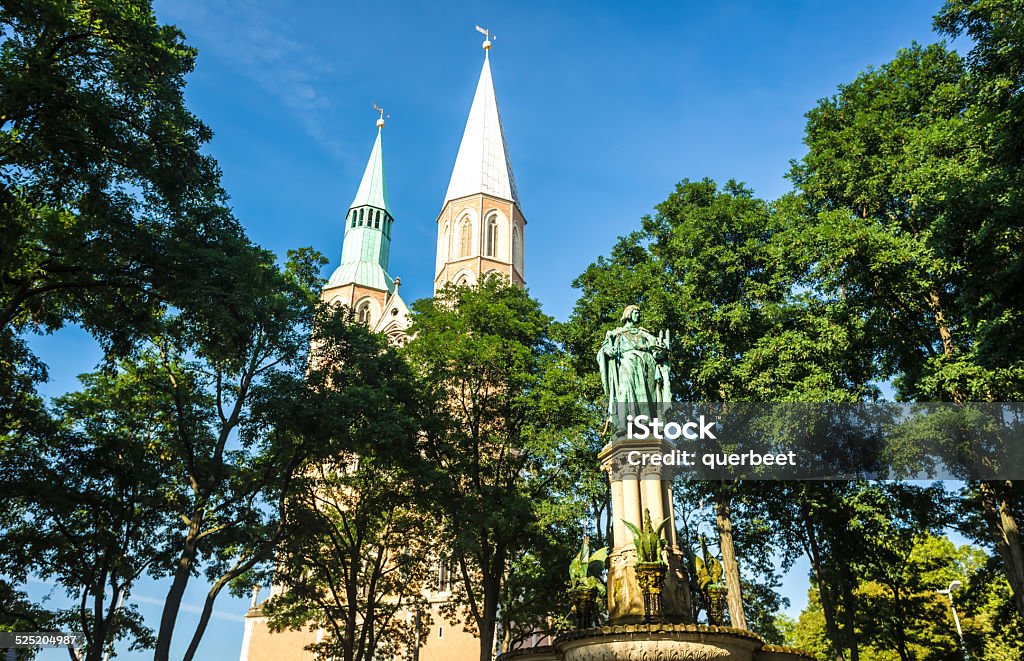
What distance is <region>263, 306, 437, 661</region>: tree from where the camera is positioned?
17422 mm

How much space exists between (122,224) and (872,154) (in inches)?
679

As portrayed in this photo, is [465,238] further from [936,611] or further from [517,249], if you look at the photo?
[936,611]

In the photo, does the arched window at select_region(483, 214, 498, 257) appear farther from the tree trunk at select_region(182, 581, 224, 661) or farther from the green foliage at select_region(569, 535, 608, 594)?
the green foliage at select_region(569, 535, 608, 594)

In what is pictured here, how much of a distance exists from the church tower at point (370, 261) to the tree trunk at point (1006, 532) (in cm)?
3722

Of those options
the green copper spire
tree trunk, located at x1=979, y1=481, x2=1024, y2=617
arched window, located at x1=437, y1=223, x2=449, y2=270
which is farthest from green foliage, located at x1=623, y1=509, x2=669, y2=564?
the green copper spire

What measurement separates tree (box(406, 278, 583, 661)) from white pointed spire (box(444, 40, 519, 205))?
27.6 metres

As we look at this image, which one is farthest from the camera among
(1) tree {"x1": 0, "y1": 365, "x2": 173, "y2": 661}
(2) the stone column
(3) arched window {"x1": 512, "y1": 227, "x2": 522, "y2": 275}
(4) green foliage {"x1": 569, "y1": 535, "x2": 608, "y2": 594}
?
(3) arched window {"x1": 512, "y1": 227, "x2": 522, "y2": 275}

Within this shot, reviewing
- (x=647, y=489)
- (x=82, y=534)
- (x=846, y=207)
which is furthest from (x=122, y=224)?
(x=846, y=207)

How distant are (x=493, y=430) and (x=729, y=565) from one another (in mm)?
7644

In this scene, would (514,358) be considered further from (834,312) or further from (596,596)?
(596,596)

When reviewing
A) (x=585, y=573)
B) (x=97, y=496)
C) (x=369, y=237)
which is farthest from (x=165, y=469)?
(x=369, y=237)

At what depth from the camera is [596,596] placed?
10797mm

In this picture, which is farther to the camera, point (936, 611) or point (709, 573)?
point (936, 611)

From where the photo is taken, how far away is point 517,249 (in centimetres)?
5072
